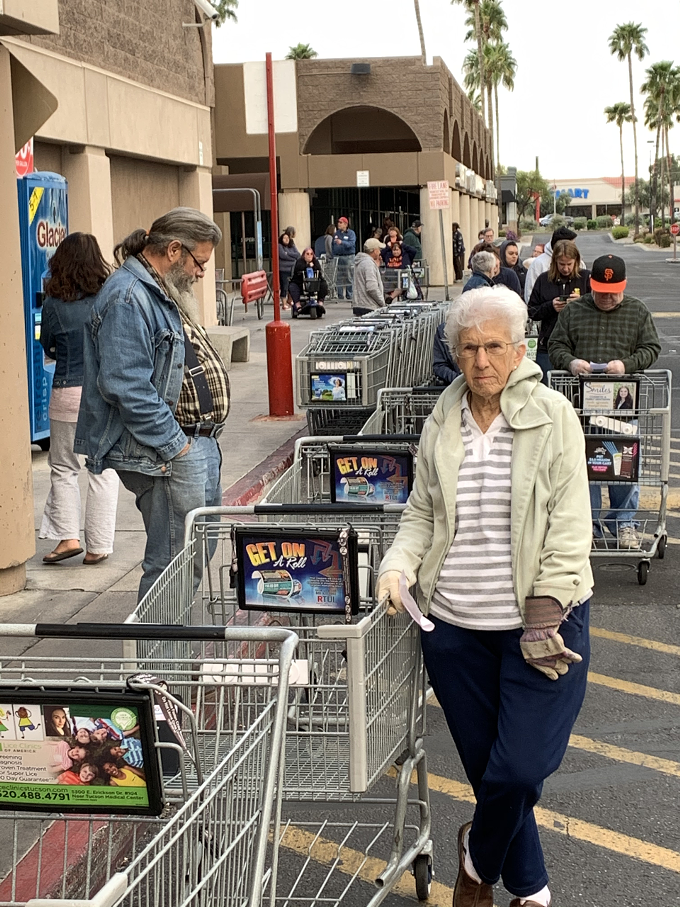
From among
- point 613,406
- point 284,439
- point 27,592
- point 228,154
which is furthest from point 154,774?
point 228,154

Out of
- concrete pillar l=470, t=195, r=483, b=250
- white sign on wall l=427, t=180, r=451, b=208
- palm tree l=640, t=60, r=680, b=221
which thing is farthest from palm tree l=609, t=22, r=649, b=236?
white sign on wall l=427, t=180, r=451, b=208

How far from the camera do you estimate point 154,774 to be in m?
2.80

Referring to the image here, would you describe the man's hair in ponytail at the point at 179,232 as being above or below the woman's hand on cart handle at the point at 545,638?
above

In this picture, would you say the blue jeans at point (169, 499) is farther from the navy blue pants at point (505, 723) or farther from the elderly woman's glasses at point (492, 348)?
the elderly woman's glasses at point (492, 348)

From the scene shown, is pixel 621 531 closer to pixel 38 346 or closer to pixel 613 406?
pixel 613 406

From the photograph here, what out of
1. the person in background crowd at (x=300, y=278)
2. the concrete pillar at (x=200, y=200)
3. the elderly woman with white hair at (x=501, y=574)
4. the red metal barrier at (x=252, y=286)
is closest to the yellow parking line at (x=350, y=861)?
the elderly woman with white hair at (x=501, y=574)

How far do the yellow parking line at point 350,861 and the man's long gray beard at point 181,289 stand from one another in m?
2.28

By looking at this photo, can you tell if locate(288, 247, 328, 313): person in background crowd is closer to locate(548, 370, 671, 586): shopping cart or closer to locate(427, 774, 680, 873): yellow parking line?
locate(548, 370, 671, 586): shopping cart

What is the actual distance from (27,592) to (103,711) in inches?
193

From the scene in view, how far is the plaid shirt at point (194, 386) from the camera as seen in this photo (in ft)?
18.3

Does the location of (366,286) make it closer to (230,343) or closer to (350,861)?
(230,343)

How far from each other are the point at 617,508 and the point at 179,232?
13.6ft

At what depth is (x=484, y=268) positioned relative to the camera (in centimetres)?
1250

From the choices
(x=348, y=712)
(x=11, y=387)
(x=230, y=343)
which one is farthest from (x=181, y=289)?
(x=230, y=343)
